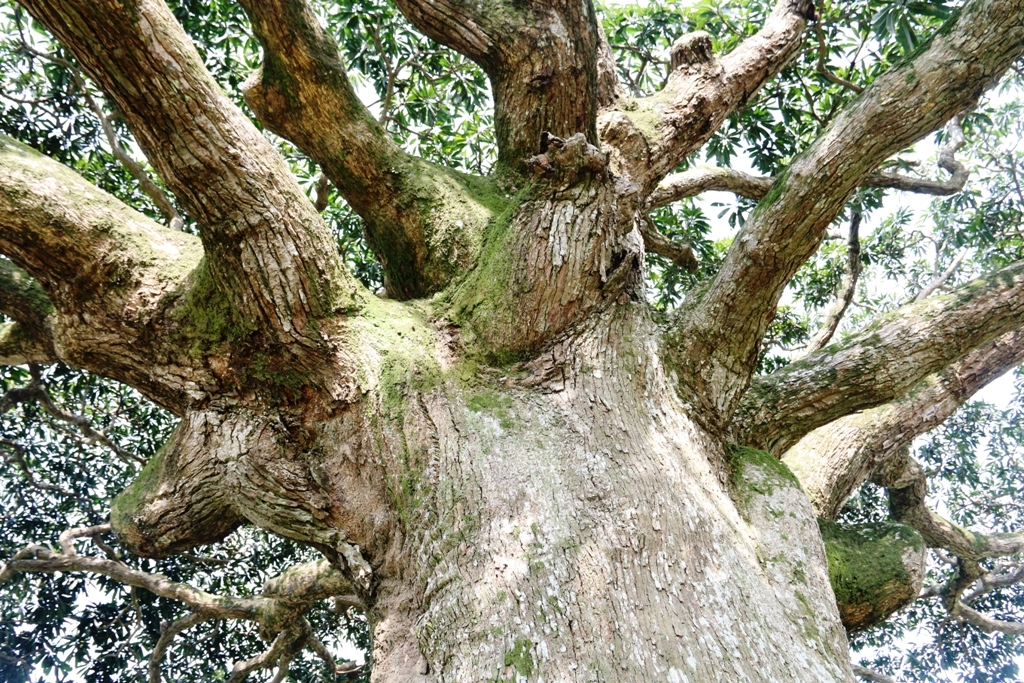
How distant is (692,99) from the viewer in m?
3.99

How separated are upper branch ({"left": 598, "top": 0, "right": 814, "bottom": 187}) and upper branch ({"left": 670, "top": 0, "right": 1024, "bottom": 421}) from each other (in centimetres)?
120

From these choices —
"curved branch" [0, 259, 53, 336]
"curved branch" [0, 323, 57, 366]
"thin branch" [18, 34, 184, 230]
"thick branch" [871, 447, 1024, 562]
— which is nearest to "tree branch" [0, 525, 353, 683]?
"curved branch" [0, 323, 57, 366]

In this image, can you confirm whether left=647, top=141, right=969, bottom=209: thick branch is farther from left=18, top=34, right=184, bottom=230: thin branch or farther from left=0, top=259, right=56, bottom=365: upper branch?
left=0, top=259, right=56, bottom=365: upper branch

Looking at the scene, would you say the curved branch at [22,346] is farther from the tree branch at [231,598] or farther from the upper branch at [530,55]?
the upper branch at [530,55]

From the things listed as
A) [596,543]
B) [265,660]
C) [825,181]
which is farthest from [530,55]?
[265,660]

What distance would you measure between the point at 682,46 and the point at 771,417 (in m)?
2.49

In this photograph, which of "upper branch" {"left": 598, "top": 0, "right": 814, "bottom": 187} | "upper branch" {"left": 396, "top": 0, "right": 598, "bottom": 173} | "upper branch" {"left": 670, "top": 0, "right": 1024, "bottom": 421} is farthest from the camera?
"upper branch" {"left": 598, "top": 0, "right": 814, "bottom": 187}

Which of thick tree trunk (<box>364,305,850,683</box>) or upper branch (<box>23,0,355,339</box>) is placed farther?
upper branch (<box>23,0,355,339</box>)

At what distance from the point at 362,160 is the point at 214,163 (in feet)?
3.58

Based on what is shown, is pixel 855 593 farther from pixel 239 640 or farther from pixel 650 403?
pixel 239 640

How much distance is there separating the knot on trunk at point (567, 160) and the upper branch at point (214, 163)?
3.16 ft

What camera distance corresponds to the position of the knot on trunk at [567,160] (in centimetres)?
276

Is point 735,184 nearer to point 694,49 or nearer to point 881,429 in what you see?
point 694,49

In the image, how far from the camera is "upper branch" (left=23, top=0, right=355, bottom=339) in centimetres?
193
